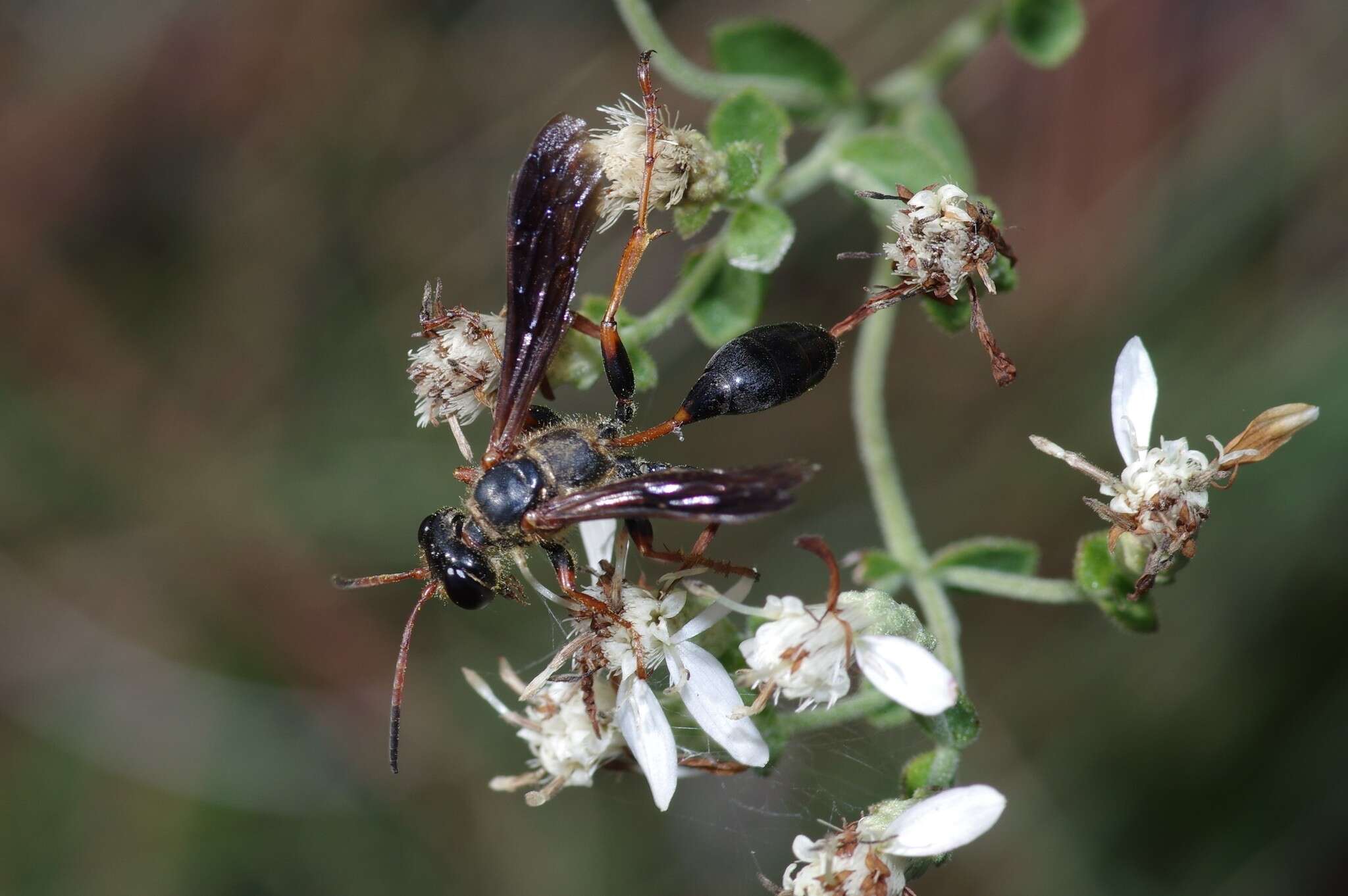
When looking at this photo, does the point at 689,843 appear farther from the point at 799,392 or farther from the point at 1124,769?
the point at 799,392

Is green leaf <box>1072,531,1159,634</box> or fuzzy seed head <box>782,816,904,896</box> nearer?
fuzzy seed head <box>782,816,904,896</box>

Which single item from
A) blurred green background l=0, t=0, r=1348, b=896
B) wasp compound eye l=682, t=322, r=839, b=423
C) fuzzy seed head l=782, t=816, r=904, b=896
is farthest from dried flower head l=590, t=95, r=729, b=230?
blurred green background l=0, t=0, r=1348, b=896

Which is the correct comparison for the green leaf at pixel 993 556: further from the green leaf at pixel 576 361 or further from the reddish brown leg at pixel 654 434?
the green leaf at pixel 576 361

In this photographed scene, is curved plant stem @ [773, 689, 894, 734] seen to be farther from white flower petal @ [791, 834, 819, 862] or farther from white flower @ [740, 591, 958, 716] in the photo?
white flower petal @ [791, 834, 819, 862]

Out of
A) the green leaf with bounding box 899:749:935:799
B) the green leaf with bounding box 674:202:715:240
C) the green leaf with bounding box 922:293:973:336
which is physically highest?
the green leaf with bounding box 674:202:715:240

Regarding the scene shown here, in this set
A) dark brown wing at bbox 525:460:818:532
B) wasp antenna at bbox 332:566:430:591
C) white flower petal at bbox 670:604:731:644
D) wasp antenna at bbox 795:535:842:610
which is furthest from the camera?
wasp antenna at bbox 332:566:430:591

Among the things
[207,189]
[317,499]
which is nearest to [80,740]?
[317,499]
